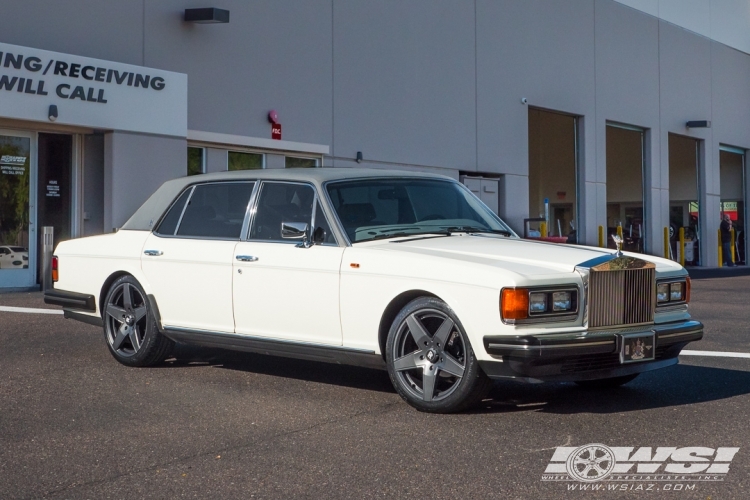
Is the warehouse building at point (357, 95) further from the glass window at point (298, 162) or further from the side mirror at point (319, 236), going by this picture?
the side mirror at point (319, 236)

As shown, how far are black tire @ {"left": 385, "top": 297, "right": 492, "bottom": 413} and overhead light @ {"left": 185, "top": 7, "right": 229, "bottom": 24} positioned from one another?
12.1 metres

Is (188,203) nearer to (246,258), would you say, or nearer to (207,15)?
(246,258)

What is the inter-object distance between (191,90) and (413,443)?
43.9ft

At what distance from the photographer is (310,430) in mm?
5551

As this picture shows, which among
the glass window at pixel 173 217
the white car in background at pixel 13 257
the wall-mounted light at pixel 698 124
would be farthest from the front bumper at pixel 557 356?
the wall-mounted light at pixel 698 124

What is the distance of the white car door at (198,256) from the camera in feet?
23.8

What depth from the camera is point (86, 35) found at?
16062 millimetres

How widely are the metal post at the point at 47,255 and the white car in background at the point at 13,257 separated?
0.35m

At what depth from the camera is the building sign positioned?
48.6 ft

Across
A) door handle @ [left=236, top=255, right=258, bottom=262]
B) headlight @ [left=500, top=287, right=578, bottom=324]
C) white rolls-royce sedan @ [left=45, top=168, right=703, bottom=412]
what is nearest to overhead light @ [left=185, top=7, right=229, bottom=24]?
white rolls-royce sedan @ [left=45, top=168, right=703, bottom=412]

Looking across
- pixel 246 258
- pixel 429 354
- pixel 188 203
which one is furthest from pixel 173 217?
pixel 429 354

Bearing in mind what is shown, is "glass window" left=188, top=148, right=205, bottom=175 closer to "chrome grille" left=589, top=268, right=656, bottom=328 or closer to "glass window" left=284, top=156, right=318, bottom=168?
"glass window" left=284, top=156, right=318, bottom=168

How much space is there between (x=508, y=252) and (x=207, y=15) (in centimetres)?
1213

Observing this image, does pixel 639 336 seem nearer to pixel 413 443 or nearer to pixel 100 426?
pixel 413 443
